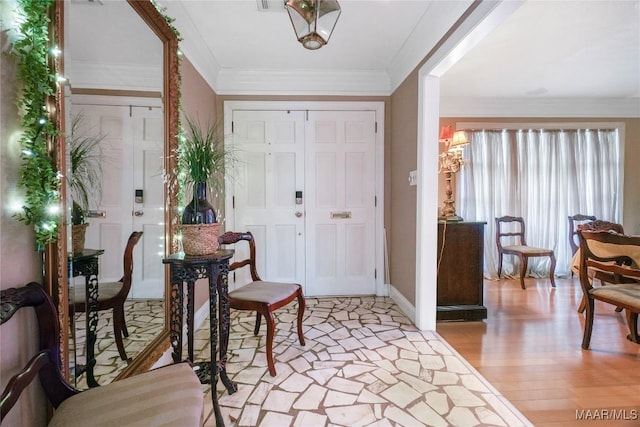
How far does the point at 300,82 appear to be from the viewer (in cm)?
325

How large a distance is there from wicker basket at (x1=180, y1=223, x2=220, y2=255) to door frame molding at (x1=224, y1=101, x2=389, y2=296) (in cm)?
168

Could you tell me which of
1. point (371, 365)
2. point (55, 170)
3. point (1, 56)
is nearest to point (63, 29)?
point (1, 56)

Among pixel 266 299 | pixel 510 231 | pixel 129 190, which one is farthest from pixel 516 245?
pixel 129 190

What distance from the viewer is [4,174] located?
0.86m

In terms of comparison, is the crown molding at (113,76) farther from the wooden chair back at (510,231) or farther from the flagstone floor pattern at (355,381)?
the wooden chair back at (510,231)

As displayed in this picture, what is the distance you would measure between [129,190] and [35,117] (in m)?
0.60

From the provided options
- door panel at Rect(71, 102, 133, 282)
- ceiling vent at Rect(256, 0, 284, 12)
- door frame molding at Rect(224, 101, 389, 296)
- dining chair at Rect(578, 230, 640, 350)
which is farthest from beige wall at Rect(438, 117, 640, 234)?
door panel at Rect(71, 102, 133, 282)

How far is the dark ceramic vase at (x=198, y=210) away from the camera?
5.32 feet

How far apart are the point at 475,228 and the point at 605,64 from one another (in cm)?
235

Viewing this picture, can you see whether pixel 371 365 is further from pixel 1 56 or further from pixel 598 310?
pixel 598 310

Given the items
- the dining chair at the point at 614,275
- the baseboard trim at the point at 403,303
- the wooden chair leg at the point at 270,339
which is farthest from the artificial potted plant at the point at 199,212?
the dining chair at the point at 614,275

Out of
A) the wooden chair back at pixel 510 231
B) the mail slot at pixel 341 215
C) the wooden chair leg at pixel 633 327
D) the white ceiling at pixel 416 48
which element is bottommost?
the wooden chair leg at pixel 633 327

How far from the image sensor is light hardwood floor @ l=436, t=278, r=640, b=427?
161cm

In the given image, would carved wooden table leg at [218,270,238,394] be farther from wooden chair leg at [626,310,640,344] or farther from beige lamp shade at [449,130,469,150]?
wooden chair leg at [626,310,640,344]
